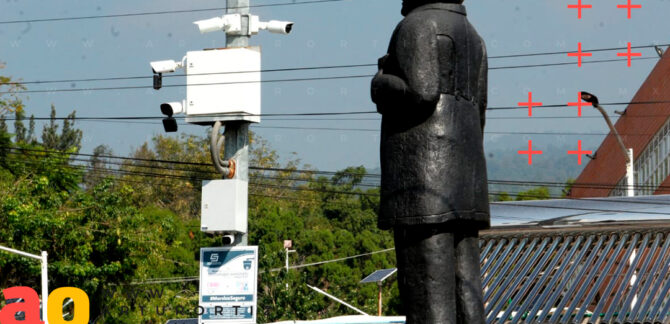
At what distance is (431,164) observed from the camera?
299 inches

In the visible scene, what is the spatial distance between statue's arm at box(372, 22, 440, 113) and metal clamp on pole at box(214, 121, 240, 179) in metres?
6.79

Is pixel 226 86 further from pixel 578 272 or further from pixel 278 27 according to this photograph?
→ pixel 578 272

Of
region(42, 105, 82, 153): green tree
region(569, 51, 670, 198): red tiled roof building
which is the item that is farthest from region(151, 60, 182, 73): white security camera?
region(42, 105, 82, 153): green tree

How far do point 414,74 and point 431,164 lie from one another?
2.07 ft

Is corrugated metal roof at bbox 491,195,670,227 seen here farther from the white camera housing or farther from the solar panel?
the solar panel

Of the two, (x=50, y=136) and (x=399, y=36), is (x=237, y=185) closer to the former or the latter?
(x=399, y=36)

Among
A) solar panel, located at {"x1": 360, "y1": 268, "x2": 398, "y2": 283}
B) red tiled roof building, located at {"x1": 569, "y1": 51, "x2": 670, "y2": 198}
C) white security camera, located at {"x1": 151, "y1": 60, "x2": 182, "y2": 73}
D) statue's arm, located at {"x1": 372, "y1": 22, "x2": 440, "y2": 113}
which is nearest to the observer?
statue's arm, located at {"x1": 372, "y1": 22, "x2": 440, "y2": 113}

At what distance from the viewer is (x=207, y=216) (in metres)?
14.8

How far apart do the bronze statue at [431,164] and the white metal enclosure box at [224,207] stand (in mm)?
6972

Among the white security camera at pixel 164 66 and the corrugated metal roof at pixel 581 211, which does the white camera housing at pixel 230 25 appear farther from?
the corrugated metal roof at pixel 581 211

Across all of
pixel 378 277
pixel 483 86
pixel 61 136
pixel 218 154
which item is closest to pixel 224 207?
pixel 218 154

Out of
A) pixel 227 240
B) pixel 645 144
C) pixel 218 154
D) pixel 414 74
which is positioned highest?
pixel 645 144

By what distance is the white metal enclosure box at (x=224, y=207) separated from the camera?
1459 cm

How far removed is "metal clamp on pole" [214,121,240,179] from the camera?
14195 millimetres
